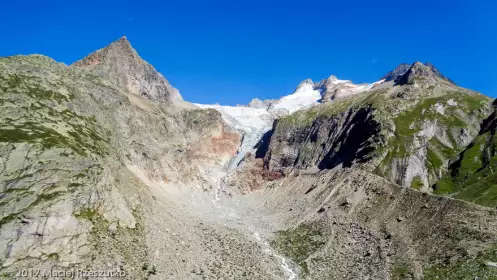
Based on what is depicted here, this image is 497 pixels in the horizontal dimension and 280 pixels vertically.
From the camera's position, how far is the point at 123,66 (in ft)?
583

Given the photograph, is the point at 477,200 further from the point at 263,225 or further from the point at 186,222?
the point at 186,222

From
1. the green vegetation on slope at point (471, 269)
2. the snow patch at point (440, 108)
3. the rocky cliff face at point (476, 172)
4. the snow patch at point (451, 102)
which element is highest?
the snow patch at point (451, 102)

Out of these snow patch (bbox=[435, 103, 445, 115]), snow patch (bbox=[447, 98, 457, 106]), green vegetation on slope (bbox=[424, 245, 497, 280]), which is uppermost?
snow patch (bbox=[447, 98, 457, 106])

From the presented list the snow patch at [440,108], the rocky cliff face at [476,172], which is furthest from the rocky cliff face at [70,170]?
the snow patch at [440,108]

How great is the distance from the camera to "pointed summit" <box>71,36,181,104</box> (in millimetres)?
169375

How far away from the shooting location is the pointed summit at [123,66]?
556 feet

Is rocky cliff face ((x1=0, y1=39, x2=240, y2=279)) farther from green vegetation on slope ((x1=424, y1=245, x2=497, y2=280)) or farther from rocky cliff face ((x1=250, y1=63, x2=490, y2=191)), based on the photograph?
rocky cliff face ((x1=250, y1=63, x2=490, y2=191))

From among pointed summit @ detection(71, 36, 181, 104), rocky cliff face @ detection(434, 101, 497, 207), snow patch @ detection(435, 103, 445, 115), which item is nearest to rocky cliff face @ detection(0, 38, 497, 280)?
rocky cliff face @ detection(434, 101, 497, 207)

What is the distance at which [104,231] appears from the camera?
2327 inches

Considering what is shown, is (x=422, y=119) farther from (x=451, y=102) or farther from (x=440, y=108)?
(x=451, y=102)

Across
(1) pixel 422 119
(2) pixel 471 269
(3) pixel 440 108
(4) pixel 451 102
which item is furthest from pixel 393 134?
(2) pixel 471 269

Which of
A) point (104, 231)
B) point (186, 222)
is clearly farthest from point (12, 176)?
point (186, 222)

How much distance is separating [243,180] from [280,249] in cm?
7834

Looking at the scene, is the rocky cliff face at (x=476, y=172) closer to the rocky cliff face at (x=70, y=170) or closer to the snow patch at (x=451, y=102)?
the snow patch at (x=451, y=102)
